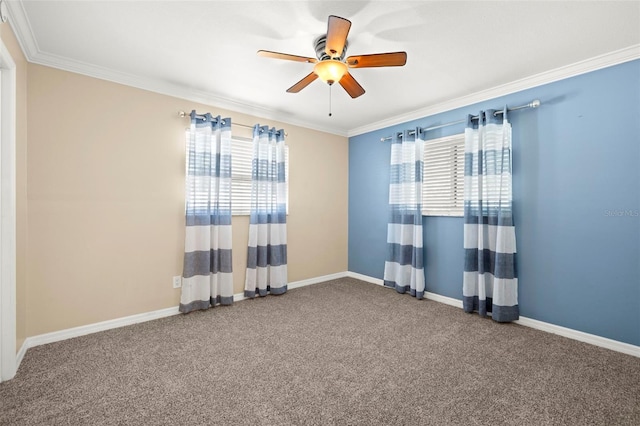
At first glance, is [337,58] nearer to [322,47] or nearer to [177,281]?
[322,47]

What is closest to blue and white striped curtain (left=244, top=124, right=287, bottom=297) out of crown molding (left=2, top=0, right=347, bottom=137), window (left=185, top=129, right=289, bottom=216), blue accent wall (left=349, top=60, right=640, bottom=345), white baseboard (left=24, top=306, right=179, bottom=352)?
window (left=185, top=129, right=289, bottom=216)

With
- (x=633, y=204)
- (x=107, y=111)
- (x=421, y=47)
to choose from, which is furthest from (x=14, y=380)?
(x=633, y=204)

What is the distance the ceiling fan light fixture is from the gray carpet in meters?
2.14


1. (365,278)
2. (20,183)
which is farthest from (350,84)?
(365,278)

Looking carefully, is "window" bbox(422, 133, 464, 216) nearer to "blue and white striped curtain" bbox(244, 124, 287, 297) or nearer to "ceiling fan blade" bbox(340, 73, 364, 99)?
"ceiling fan blade" bbox(340, 73, 364, 99)

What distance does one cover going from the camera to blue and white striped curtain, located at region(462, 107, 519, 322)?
9.54 ft

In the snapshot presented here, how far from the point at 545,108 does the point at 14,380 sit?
4.86 metres

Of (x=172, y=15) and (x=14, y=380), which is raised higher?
(x=172, y=15)

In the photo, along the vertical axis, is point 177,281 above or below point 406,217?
below

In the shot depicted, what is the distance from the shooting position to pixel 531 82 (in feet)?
9.39

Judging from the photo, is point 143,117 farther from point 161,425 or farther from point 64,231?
point 161,425

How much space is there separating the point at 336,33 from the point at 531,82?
91.0 inches

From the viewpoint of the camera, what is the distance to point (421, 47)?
2330 mm

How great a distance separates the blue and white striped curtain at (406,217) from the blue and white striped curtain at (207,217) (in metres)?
2.18
